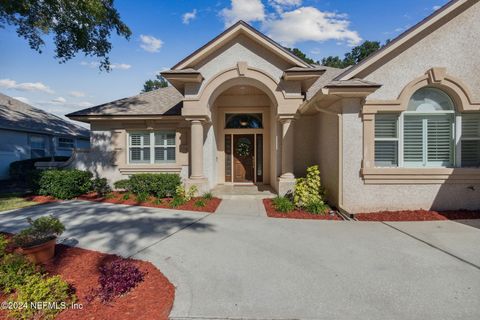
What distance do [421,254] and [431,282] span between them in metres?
1.10

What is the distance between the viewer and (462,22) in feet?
22.9

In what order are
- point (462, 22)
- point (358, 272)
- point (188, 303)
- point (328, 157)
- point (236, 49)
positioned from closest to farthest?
point (188, 303)
point (358, 272)
point (462, 22)
point (328, 157)
point (236, 49)

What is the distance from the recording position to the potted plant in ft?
12.7

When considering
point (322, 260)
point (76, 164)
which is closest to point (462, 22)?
point (322, 260)

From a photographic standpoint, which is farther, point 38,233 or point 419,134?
point 419,134

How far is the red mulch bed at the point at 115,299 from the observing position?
2707 mm

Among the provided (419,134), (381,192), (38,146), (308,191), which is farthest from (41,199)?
(419,134)

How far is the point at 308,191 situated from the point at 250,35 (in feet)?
19.8

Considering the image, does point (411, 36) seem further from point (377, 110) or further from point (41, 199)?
point (41, 199)

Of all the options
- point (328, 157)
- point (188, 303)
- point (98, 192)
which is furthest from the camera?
point (98, 192)

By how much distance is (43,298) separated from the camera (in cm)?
272

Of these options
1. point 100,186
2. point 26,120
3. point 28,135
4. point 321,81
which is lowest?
point 100,186

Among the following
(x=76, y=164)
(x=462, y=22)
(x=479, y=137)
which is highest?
(x=462, y=22)

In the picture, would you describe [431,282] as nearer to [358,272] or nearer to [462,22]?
[358,272]
